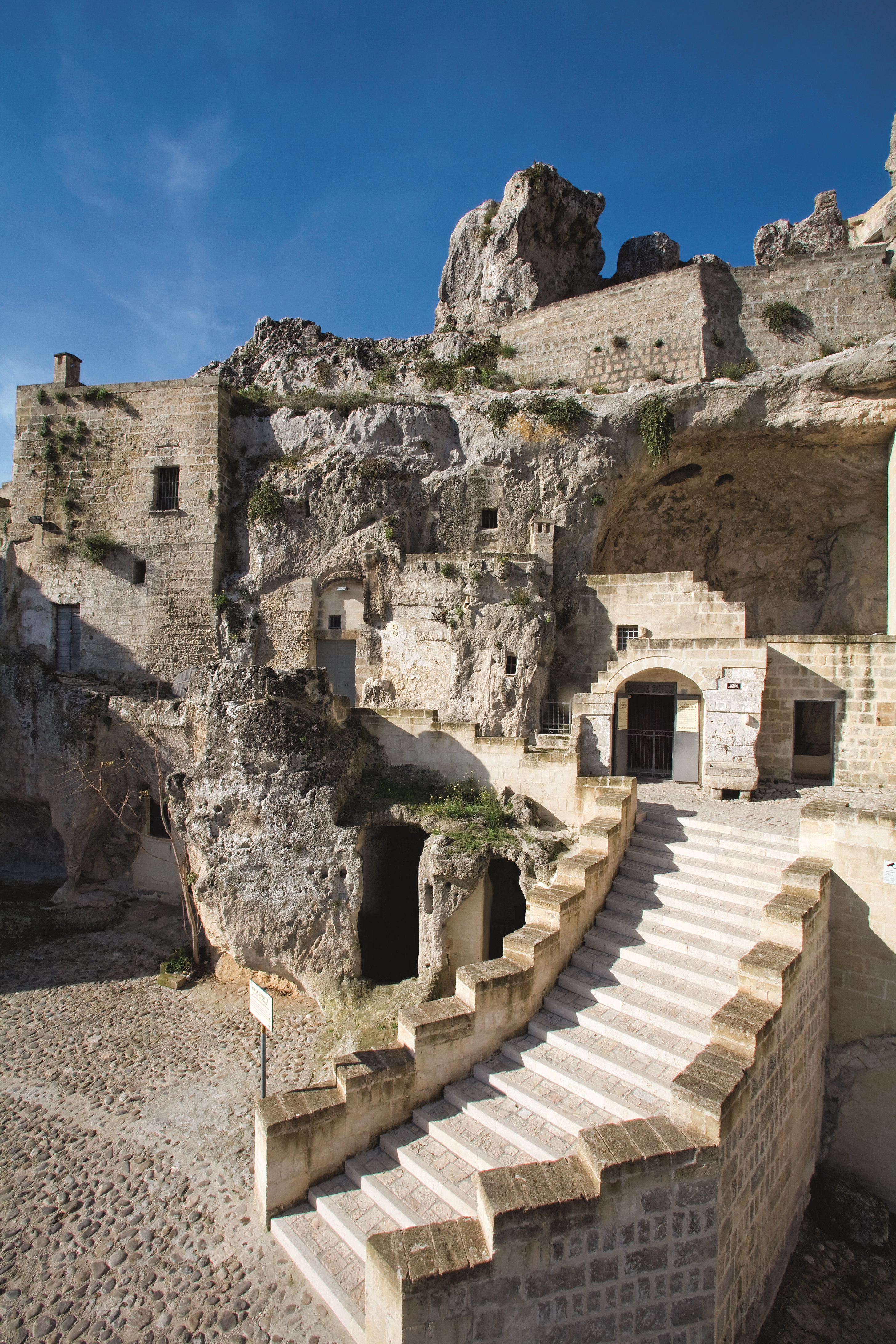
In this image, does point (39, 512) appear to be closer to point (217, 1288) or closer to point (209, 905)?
point (209, 905)

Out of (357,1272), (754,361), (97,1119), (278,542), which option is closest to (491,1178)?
(357,1272)

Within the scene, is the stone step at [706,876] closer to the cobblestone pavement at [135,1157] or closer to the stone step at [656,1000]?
the stone step at [656,1000]

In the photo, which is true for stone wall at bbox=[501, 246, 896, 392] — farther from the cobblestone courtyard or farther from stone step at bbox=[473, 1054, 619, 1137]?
stone step at bbox=[473, 1054, 619, 1137]

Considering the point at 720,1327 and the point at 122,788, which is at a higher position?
the point at 122,788

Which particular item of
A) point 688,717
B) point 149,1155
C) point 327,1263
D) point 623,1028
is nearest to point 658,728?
point 688,717

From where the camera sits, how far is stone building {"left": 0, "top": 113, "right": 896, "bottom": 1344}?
604 cm

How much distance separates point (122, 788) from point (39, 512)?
340 inches

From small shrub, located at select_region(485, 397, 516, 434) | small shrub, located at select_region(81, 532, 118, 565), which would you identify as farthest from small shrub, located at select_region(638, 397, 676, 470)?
small shrub, located at select_region(81, 532, 118, 565)

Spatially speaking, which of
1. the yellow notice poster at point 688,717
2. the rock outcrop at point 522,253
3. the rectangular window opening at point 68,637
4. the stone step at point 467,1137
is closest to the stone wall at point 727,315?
the rock outcrop at point 522,253

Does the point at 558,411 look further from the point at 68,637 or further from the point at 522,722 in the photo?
the point at 68,637

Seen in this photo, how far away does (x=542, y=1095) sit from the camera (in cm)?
679

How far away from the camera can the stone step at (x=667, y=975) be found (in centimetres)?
739

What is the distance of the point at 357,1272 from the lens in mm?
5789

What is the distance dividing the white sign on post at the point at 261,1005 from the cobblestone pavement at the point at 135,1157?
6.09ft
